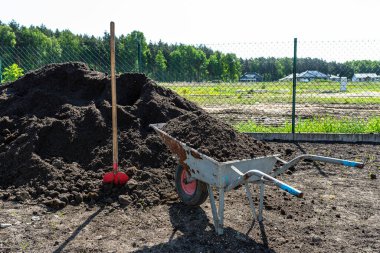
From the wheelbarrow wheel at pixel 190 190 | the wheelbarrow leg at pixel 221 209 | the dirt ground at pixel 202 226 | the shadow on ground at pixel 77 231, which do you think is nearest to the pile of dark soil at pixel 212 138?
the wheelbarrow wheel at pixel 190 190

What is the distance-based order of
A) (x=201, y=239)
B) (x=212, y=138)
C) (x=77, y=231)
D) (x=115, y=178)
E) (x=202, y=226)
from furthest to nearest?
(x=212, y=138) < (x=115, y=178) < (x=202, y=226) < (x=77, y=231) < (x=201, y=239)

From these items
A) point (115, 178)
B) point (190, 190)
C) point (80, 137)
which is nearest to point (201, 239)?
point (190, 190)

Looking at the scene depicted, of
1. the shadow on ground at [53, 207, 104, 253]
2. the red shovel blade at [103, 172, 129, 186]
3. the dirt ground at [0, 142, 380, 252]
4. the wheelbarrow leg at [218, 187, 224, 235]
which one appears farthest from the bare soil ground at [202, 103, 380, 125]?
the wheelbarrow leg at [218, 187, 224, 235]

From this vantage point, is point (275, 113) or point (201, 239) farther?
point (275, 113)

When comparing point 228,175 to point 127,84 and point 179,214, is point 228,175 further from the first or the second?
point 127,84

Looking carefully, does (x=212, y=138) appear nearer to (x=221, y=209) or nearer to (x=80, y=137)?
(x=221, y=209)

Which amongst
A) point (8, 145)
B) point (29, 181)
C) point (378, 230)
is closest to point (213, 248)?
point (378, 230)

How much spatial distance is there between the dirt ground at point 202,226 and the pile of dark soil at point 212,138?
20.3 inches

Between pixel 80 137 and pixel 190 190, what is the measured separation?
6.40 ft

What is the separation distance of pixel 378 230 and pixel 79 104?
4.34 metres

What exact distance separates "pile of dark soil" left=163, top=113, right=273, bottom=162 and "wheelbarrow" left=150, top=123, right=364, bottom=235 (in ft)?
1.19

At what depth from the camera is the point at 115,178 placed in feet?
15.1

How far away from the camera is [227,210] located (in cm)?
433

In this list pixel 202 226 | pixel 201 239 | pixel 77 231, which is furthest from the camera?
pixel 202 226
